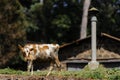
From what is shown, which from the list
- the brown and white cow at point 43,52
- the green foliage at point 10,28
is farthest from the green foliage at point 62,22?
the brown and white cow at point 43,52

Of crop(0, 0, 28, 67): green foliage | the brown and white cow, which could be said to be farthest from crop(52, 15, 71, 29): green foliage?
the brown and white cow

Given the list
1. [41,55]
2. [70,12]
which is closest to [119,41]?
[41,55]

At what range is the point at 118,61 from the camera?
82.3 ft

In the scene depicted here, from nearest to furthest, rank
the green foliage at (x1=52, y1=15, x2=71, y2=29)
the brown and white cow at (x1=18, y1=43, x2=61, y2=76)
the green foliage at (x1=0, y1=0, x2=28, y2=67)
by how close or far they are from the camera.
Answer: the brown and white cow at (x1=18, y1=43, x2=61, y2=76), the green foliage at (x1=0, y1=0, x2=28, y2=67), the green foliage at (x1=52, y1=15, x2=71, y2=29)

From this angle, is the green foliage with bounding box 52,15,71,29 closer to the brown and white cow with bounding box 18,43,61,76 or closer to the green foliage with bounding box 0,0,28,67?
the green foliage with bounding box 0,0,28,67

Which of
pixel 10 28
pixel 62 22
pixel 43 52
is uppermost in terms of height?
pixel 62 22

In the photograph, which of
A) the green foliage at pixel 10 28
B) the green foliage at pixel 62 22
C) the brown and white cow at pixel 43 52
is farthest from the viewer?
the green foliage at pixel 62 22

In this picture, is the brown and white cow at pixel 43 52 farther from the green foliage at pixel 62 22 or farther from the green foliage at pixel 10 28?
the green foliage at pixel 62 22

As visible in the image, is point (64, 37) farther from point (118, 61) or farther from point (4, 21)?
point (118, 61)

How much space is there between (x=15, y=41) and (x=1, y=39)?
1019mm

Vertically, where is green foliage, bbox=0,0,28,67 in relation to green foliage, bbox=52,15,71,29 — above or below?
below

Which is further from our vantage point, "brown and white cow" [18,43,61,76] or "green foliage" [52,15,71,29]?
"green foliage" [52,15,71,29]

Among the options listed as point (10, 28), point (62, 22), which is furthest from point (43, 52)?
point (62, 22)

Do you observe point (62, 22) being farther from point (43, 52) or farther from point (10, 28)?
point (43, 52)
